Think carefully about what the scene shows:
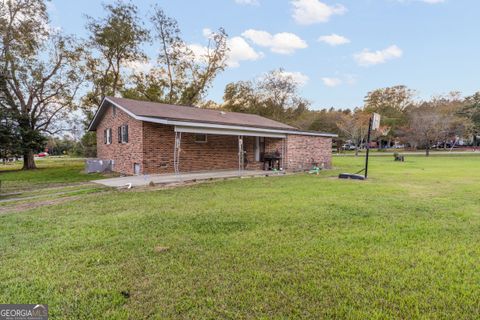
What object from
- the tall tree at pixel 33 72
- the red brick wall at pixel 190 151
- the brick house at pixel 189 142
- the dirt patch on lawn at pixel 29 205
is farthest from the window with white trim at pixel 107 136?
the dirt patch on lawn at pixel 29 205

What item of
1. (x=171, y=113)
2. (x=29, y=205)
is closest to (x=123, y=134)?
(x=171, y=113)

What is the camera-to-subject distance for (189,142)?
41.7ft

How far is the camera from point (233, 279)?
8.54 feet

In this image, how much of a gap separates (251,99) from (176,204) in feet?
103

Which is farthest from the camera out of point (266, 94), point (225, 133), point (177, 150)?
point (266, 94)

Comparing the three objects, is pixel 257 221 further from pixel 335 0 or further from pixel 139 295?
pixel 335 0

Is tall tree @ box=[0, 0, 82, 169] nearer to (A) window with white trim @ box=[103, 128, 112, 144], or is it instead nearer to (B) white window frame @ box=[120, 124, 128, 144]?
(A) window with white trim @ box=[103, 128, 112, 144]

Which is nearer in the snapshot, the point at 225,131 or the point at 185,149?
the point at 225,131

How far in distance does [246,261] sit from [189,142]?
404 inches

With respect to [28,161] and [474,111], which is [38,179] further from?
[474,111]

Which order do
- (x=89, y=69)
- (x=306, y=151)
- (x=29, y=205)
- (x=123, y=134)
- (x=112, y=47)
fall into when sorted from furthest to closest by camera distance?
(x=112, y=47) → (x=89, y=69) → (x=306, y=151) → (x=123, y=134) → (x=29, y=205)

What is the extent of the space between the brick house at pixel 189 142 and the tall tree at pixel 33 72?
546cm

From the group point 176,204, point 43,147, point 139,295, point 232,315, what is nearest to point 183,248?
point 139,295

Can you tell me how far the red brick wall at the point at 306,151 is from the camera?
1421 centimetres
